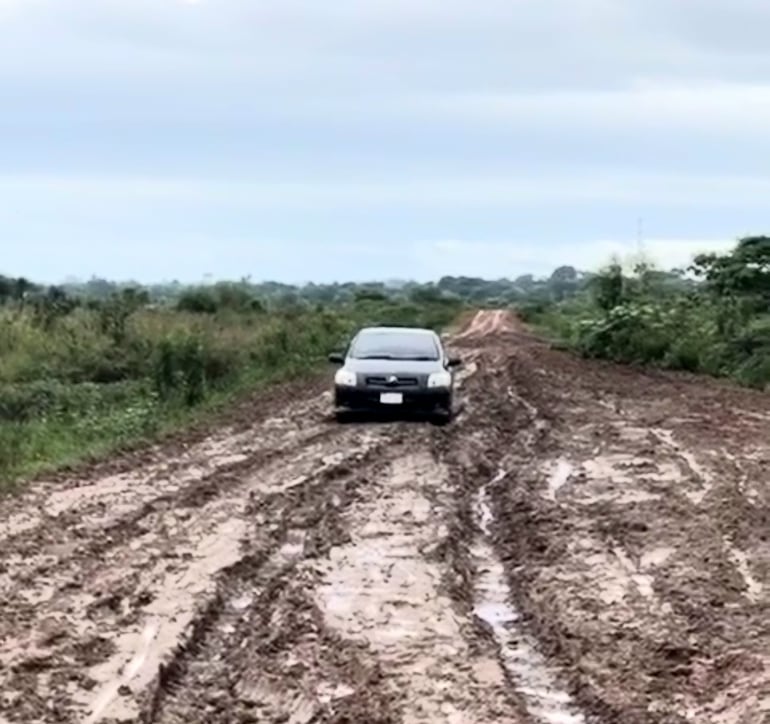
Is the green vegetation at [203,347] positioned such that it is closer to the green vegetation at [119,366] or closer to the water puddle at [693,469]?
the green vegetation at [119,366]

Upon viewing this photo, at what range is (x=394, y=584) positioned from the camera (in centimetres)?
1265

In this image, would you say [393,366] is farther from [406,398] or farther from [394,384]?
[406,398]

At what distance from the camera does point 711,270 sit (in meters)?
46.8

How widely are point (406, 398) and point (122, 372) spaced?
14.6m

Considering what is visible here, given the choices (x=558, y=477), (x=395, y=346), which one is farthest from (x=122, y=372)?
(x=558, y=477)

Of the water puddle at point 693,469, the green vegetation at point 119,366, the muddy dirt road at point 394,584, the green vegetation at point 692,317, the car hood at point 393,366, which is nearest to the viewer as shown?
the muddy dirt road at point 394,584

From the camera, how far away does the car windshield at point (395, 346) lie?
26.0 meters

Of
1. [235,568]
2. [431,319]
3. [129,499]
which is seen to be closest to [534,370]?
[129,499]

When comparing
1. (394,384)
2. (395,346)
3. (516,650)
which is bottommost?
(516,650)

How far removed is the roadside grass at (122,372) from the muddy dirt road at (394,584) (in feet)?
7.32

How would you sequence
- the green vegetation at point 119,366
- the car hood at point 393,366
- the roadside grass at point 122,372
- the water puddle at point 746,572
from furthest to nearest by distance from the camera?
the car hood at point 393,366
the green vegetation at point 119,366
the roadside grass at point 122,372
the water puddle at point 746,572

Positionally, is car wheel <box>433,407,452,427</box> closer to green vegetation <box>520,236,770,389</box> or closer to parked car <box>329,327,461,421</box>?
parked car <box>329,327,461,421</box>

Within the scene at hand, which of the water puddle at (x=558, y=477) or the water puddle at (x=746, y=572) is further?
the water puddle at (x=558, y=477)

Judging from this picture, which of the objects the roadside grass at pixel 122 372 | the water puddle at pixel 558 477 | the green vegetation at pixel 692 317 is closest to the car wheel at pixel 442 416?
the roadside grass at pixel 122 372
